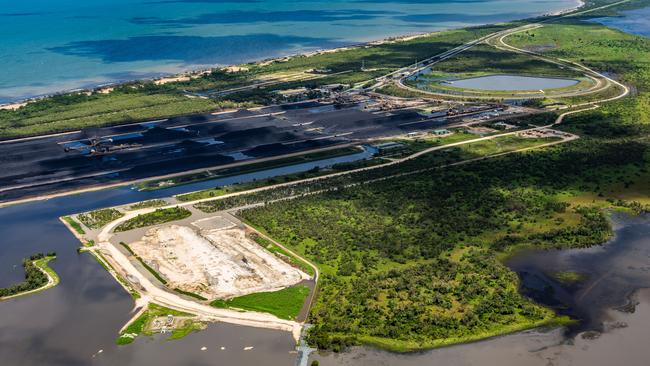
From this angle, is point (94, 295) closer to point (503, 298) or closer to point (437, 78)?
point (503, 298)

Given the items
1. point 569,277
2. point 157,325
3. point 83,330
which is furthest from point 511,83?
point 83,330

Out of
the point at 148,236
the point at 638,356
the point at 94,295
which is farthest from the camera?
the point at 148,236

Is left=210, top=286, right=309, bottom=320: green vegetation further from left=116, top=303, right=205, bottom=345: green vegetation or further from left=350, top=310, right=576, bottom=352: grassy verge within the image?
left=350, top=310, right=576, bottom=352: grassy verge

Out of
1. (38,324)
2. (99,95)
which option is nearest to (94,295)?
(38,324)

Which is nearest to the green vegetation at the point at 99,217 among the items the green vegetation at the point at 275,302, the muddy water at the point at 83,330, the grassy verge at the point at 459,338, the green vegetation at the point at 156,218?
the green vegetation at the point at 156,218

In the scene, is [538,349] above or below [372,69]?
below

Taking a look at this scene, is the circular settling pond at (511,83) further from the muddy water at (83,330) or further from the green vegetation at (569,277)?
the muddy water at (83,330)
